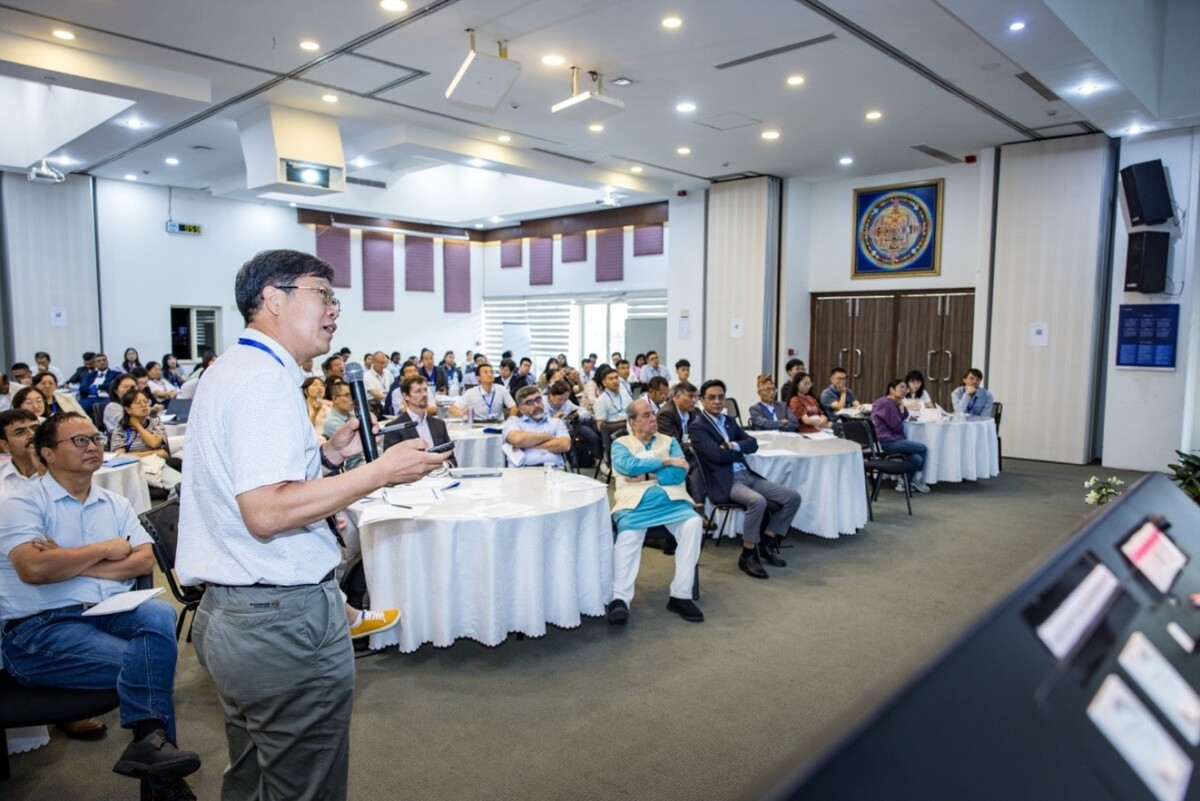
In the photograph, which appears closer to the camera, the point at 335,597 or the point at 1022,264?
the point at 335,597

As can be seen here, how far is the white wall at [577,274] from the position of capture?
49.5 feet

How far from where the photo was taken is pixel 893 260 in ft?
38.3

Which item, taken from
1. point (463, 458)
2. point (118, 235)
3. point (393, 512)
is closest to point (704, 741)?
point (393, 512)

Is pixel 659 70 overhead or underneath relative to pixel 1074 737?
overhead

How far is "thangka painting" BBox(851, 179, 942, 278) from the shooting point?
36.8 feet

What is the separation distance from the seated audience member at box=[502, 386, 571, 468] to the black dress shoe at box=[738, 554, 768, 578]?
1.51m

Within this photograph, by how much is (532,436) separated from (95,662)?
10.0 ft

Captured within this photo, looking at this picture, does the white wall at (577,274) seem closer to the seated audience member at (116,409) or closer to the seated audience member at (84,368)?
the seated audience member at (84,368)

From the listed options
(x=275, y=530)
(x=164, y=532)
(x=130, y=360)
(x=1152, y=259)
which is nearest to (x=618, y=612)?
(x=164, y=532)

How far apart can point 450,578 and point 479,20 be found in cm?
448

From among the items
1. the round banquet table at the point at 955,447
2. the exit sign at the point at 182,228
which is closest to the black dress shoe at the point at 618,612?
the round banquet table at the point at 955,447

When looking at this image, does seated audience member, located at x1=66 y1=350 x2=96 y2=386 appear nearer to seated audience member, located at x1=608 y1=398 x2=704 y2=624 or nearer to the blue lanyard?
seated audience member, located at x1=608 y1=398 x2=704 y2=624

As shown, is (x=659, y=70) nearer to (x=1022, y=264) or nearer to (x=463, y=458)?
(x=463, y=458)

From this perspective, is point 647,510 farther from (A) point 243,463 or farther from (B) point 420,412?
(A) point 243,463
